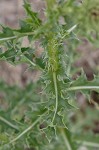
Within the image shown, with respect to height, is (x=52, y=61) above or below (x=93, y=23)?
below

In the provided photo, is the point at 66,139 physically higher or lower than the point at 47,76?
lower

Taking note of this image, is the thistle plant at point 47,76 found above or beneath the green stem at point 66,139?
above

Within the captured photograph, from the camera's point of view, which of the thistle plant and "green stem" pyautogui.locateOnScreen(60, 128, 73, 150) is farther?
"green stem" pyautogui.locateOnScreen(60, 128, 73, 150)

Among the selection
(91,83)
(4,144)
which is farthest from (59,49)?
(4,144)

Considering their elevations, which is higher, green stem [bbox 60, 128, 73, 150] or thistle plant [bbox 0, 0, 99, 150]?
thistle plant [bbox 0, 0, 99, 150]

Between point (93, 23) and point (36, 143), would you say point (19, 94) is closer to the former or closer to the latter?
point (36, 143)

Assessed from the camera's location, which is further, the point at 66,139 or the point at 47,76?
the point at 66,139

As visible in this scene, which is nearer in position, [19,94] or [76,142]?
[76,142]

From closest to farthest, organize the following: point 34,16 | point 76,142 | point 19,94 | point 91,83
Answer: point 34,16 < point 91,83 < point 76,142 < point 19,94

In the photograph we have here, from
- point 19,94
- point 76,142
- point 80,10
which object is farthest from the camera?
point 19,94

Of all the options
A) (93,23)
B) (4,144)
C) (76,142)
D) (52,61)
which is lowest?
(76,142)

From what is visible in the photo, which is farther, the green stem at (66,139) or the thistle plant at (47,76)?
the green stem at (66,139)
